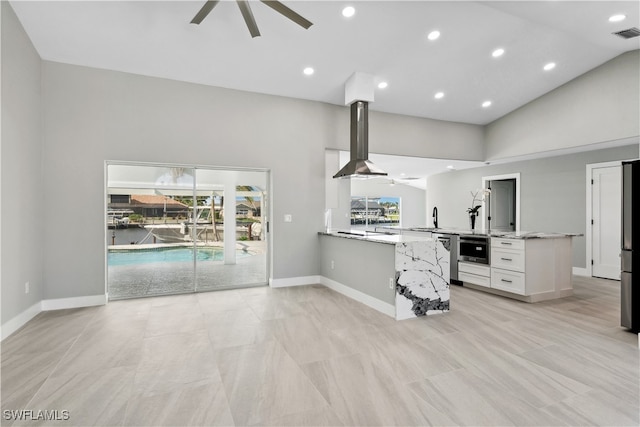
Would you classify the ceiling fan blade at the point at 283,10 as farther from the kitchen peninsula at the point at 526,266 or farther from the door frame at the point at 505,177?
the door frame at the point at 505,177

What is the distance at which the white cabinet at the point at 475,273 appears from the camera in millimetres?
4852

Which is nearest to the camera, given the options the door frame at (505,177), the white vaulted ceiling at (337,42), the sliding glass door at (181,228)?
the white vaulted ceiling at (337,42)

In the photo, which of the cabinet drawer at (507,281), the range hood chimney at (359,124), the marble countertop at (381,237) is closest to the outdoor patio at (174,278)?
Result: the marble countertop at (381,237)

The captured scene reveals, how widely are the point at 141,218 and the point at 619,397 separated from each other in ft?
17.3

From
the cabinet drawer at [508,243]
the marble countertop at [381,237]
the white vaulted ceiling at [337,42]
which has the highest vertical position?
the white vaulted ceiling at [337,42]

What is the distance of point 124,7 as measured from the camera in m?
3.45

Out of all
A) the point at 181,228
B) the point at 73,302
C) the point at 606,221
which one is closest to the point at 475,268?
the point at 606,221

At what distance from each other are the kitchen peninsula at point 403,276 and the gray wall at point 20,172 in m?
3.77

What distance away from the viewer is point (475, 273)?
5.04 metres

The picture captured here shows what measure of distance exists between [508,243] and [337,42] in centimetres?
353

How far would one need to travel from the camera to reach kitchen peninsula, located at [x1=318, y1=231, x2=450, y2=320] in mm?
3713

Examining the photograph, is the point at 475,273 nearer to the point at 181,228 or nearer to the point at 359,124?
the point at 359,124

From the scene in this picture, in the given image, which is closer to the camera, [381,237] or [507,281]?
[381,237]

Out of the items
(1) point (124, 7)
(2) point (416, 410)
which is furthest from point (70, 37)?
(2) point (416, 410)
